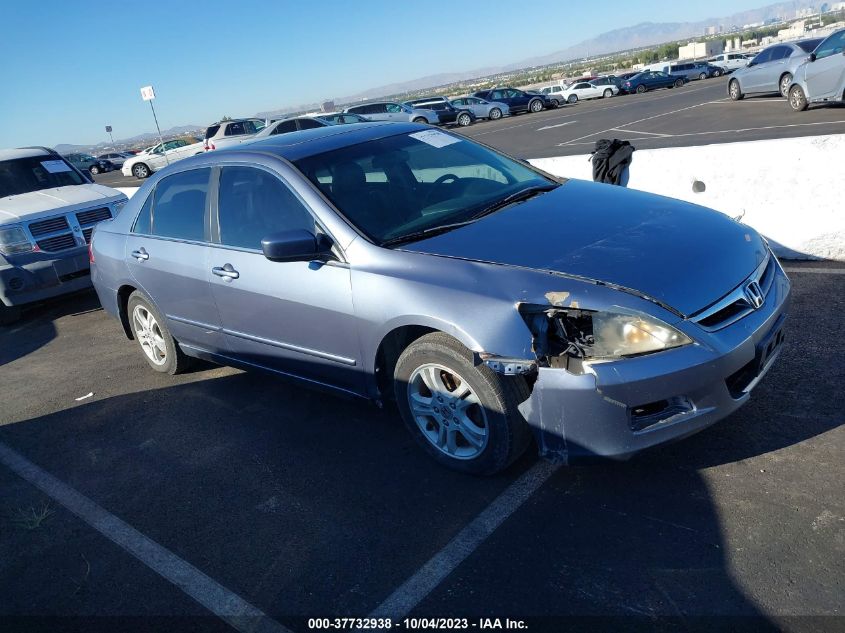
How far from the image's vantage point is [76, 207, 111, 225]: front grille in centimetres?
810

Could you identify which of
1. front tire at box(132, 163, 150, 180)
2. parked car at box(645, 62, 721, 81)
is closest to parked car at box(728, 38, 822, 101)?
parked car at box(645, 62, 721, 81)

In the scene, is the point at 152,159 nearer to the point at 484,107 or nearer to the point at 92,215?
the point at 484,107

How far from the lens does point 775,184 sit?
6008 millimetres

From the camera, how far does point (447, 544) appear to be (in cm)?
296

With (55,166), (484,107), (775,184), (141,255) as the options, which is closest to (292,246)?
(141,255)

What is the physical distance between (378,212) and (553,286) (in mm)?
1258

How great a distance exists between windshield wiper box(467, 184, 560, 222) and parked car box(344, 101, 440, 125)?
27025mm

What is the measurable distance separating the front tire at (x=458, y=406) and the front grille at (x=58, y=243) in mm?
6006

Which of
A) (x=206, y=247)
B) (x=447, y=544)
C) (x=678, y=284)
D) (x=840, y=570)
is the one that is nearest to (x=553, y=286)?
(x=678, y=284)

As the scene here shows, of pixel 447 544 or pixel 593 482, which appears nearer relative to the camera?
pixel 447 544

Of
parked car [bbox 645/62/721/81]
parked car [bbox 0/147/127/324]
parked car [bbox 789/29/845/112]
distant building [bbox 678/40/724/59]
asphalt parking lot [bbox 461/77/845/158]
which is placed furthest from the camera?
distant building [bbox 678/40/724/59]

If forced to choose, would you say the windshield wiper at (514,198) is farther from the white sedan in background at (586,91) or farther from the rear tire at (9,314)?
the white sedan in background at (586,91)

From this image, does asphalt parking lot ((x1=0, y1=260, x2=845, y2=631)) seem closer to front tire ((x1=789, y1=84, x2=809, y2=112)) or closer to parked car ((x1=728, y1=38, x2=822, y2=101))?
front tire ((x1=789, y1=84, x2=809, y2=112))

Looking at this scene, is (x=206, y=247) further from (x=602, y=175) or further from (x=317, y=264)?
(x=602, y=175)
